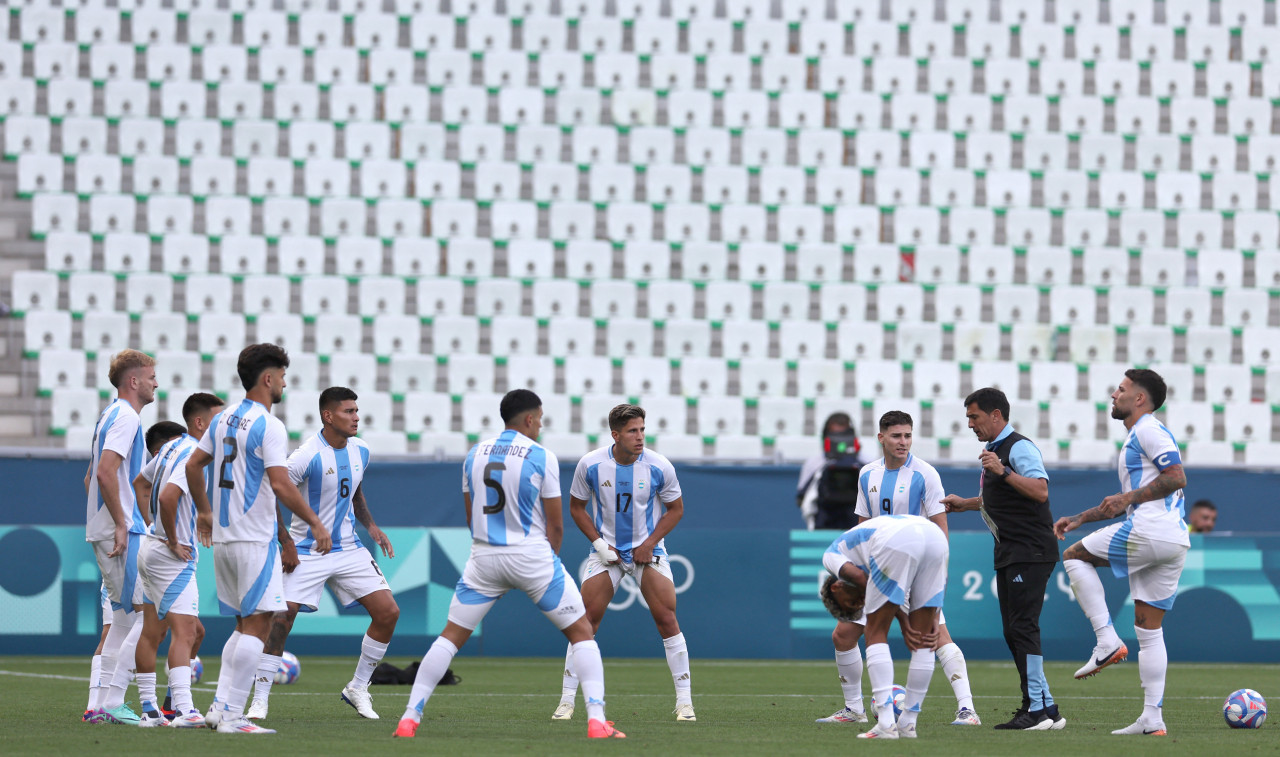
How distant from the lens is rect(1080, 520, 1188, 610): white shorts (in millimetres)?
8906

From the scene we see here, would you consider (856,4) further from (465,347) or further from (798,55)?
(465,347)

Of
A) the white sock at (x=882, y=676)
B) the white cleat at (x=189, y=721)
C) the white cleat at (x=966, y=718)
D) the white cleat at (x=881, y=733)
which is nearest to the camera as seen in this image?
the white sock at (x=882, y=676)

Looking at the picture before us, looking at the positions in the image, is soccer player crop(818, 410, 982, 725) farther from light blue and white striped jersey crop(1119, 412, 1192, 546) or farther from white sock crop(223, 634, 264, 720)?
white sock crop(223, 634, 264, 720)

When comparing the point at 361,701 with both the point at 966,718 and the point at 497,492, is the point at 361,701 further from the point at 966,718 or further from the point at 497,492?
the point at 966,718

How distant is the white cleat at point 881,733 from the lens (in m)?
8.09

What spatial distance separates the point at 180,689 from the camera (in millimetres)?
8625

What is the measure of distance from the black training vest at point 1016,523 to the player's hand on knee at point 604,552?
258cm

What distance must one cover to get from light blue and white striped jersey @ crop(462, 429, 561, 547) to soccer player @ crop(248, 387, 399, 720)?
158 centimetres

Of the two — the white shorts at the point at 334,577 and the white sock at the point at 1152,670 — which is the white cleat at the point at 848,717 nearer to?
the white sock at the point at 1152,670

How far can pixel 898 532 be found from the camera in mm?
7840

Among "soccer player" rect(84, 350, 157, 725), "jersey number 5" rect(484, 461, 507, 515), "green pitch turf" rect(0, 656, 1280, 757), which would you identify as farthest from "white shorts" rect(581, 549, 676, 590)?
"soccer player" rect(84, 350, 157, 725)

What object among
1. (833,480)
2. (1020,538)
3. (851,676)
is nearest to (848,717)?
(851,676)

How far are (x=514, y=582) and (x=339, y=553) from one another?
6.24 ft

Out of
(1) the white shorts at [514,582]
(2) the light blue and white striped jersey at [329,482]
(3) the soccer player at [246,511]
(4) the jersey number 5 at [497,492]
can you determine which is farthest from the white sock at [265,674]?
(4) the jersey number 5 at [497,492]
